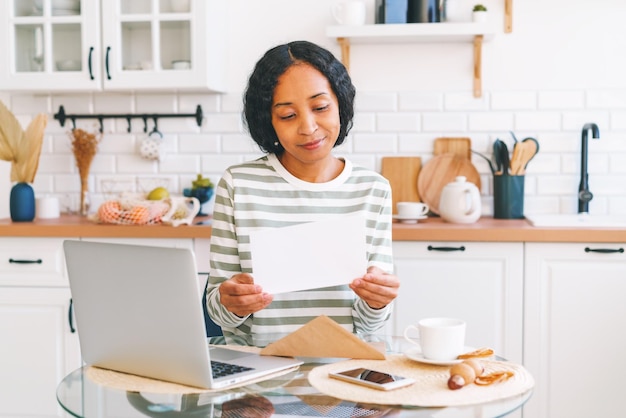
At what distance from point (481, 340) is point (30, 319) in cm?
178

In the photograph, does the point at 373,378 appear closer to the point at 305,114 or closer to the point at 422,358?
the point at 422,358

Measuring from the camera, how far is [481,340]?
310cm

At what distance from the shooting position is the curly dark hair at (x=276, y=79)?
1958 millimetres

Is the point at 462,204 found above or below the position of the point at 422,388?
above

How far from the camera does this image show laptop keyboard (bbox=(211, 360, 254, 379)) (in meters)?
1.42

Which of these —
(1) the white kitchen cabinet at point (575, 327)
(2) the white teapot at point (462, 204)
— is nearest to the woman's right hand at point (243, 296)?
(1) the white kitchen cabinet at point (575, 327)

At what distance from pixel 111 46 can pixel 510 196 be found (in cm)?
182

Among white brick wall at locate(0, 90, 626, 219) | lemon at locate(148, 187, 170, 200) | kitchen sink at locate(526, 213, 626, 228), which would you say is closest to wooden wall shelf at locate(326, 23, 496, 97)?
white brick wall at locate(0, 90, 626, 219)

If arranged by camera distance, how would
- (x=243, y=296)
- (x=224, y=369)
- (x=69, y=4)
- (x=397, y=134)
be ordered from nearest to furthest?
1. (x=224, y=369)
2. (x=243, y=296)
3. (x=69, y=4)
4. (x=397, y=134)

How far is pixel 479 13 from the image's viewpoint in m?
3.43

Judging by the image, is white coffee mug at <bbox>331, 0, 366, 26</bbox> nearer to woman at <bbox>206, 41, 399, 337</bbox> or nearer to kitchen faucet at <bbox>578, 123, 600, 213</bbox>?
kitchen faucet at <bbox>578, 123, 600, 213</bbox>

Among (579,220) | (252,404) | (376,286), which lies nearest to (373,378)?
(252,404)

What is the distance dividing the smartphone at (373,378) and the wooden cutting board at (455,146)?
7.54 feet

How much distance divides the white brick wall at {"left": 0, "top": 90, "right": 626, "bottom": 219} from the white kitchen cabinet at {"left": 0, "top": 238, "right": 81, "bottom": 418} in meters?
0.59
